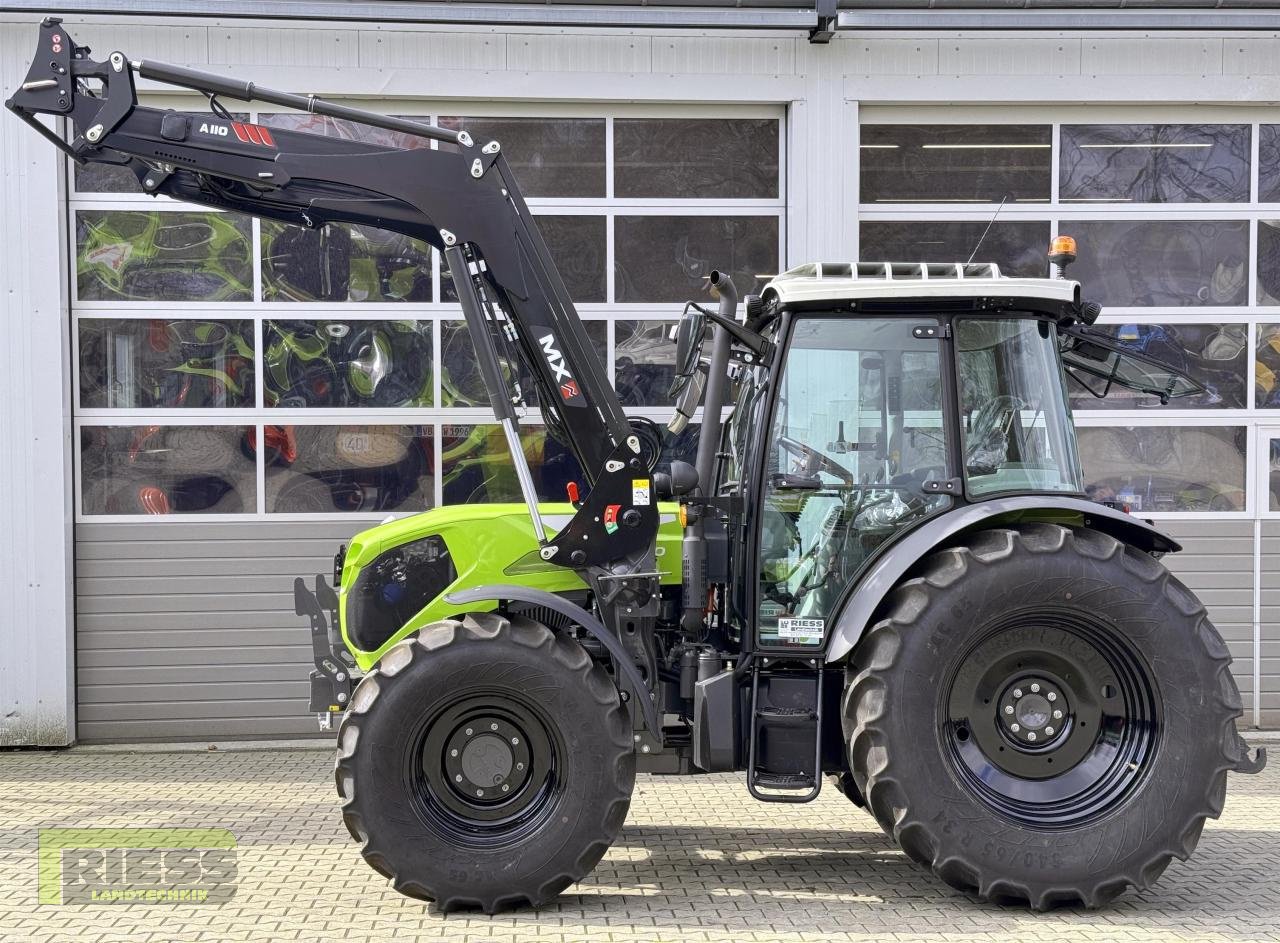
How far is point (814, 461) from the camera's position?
17.3 ft

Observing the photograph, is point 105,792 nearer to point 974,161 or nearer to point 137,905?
point 137,905

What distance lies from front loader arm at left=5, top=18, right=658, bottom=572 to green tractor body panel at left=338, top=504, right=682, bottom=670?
0.17 m

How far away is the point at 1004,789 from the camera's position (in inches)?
199

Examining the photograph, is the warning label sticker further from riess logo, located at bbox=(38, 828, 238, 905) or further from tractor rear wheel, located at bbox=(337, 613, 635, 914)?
riess logo, located at bbox=(38, 828, 238, 905)

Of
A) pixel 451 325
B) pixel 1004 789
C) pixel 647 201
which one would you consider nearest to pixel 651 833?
pixel 1004 789

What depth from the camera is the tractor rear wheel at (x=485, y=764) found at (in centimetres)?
485

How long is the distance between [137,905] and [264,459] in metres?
4.14

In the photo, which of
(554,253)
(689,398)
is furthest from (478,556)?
(554,253)

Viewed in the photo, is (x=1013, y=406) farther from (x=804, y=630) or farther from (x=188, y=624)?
(x=188, y=624)

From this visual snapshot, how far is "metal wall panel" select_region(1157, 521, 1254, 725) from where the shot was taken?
29.8 feet

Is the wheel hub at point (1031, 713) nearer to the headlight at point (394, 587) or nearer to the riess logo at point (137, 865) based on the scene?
the headlight at point (394, 587)

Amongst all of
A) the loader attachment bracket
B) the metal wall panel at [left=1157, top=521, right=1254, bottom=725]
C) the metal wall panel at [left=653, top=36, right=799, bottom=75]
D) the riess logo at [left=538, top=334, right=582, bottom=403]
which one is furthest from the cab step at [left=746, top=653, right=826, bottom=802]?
the metal wall panel at [left=653, top=36, right=799, bottom=75]

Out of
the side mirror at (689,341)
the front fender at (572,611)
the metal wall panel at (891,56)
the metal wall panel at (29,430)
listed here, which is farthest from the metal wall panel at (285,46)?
the front fender at (572,611)

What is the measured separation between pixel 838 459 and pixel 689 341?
0.79 m
